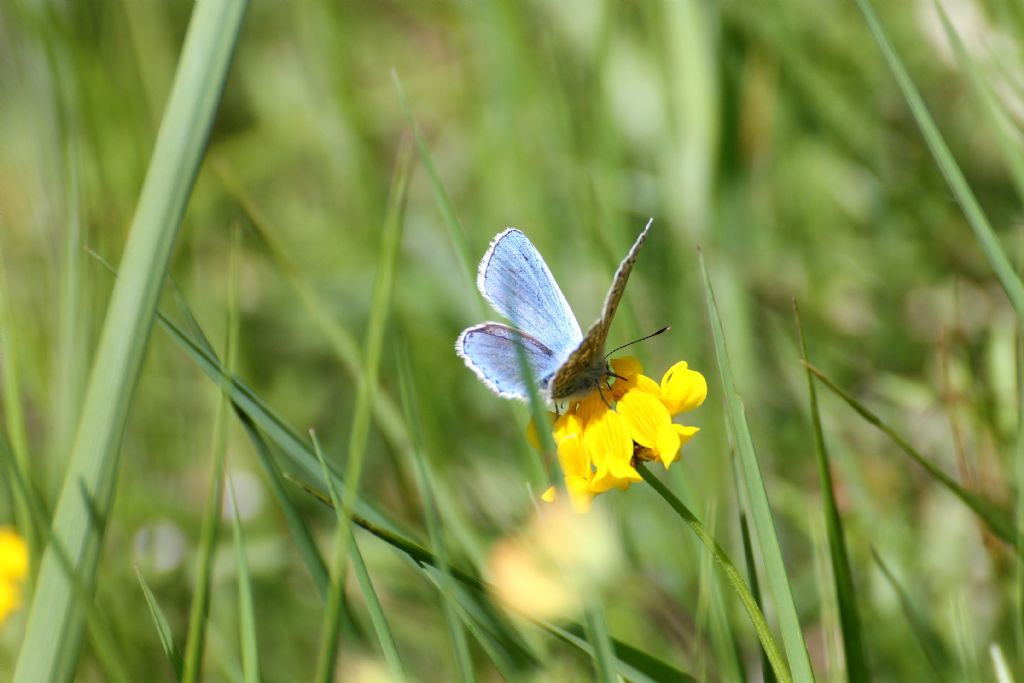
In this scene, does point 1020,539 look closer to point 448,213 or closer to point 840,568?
point 840,568

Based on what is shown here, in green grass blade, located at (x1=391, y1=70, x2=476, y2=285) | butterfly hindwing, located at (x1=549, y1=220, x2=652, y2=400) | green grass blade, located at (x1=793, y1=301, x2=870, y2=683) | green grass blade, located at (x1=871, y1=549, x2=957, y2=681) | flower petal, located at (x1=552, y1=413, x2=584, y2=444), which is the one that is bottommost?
green grass blade, located at (x1=871, y1=549, x2=957, y2=681)

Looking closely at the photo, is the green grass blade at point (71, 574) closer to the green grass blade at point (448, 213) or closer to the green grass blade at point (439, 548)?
the green grass blade at point (439, 548)

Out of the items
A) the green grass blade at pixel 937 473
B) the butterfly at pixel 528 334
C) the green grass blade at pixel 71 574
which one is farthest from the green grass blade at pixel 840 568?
the green grass blade at pixel 71 574

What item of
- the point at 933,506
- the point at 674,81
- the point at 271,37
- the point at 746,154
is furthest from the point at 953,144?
the point at 271,37

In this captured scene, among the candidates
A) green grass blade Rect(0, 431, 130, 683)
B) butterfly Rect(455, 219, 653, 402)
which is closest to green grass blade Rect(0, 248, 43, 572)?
green grass blade Rect(0, 431, 130, 683)

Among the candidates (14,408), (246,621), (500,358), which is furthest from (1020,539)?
(14,408)

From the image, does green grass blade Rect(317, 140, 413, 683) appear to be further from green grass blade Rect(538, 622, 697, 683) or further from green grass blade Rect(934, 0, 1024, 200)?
green grass blade Rect(934, 0, 1024, 200)
